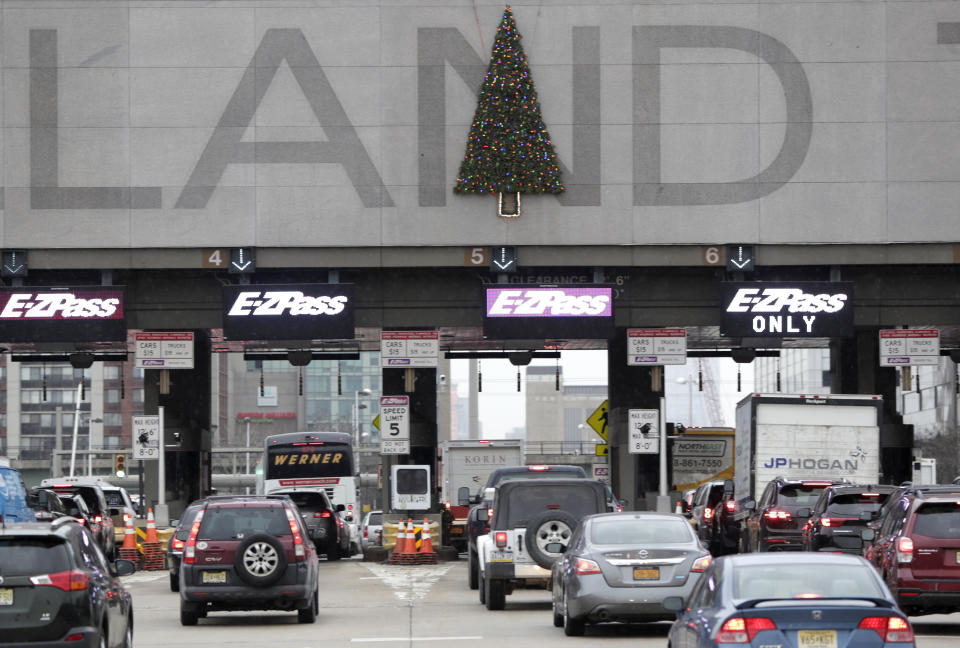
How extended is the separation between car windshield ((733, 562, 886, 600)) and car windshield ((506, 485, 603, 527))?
1082cm

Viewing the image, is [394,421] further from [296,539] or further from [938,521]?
[938,521]

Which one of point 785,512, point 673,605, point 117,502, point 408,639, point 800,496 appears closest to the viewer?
point 673,605

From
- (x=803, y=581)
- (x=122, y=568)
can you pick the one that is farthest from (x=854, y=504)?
(x=803, y=581)

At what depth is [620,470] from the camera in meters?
46.5

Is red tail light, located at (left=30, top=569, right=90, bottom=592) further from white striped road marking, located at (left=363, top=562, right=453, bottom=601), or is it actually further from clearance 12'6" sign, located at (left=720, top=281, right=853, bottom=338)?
clearance 12'6" sign, located at (left=720, top=281, right=853, bottom=338)

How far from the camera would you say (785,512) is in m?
28.1

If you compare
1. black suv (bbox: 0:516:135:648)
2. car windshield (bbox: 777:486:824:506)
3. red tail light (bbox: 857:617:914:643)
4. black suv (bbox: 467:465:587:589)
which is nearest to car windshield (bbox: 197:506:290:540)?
black suv (bbox: 467:465:587:589)

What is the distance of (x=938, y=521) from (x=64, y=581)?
10457 millimetres

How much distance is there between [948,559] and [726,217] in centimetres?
2278

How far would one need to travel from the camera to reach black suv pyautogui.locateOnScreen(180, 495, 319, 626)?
68.6 ft

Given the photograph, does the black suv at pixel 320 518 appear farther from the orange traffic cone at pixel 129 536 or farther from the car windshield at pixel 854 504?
the car windshield at pixel 854 504

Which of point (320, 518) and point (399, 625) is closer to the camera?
point (399, 625)

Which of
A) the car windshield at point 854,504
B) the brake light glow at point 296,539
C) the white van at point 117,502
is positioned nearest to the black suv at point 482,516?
the car windshield at point 854,504

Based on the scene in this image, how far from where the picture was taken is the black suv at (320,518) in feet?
129
